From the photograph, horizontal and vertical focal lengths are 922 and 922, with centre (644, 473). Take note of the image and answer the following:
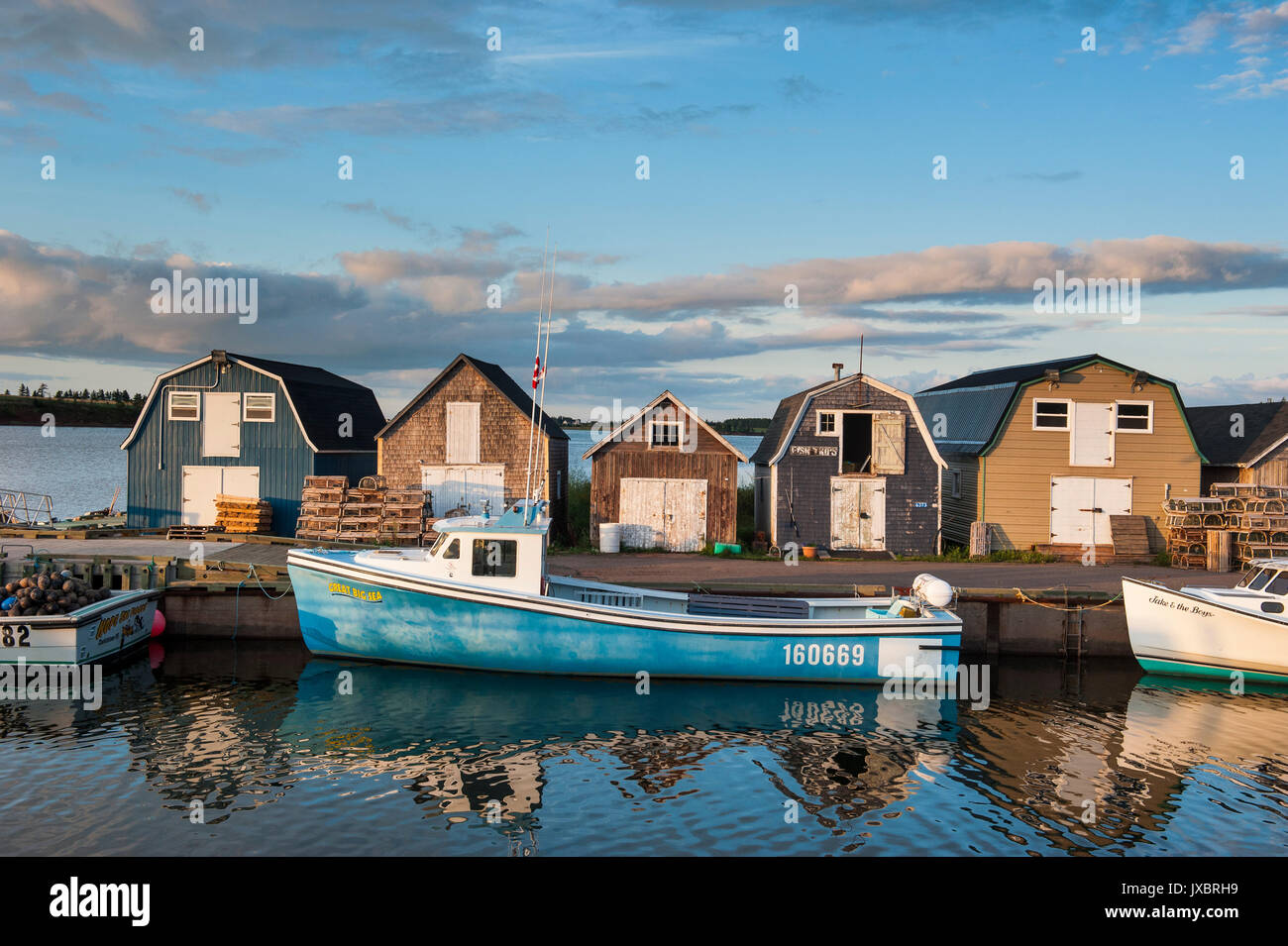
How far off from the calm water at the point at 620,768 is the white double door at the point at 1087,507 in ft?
32.4

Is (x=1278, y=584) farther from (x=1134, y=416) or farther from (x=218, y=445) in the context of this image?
(x=218, y=445)

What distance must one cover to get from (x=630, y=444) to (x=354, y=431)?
1062cm

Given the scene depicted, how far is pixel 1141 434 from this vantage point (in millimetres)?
28859

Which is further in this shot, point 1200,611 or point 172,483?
point 172,483

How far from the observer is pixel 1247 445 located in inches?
1194

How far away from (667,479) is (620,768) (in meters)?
15.7

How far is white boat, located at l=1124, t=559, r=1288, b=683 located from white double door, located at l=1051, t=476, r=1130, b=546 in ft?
27.9

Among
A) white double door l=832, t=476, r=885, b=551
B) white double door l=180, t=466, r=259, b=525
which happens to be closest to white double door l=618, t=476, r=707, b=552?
white double door l=832, t=476, r=885, b=551

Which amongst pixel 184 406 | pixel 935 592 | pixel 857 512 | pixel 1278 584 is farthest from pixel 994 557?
pixel 184 406
